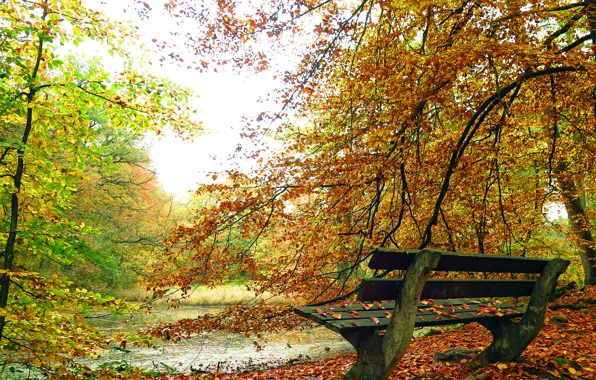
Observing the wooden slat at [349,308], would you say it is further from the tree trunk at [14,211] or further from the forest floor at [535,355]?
the tree trunk at [14,211]

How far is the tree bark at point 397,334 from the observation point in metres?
2.70

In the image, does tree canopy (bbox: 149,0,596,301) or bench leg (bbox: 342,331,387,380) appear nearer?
bench leg (bbox: 342,331,387,380)

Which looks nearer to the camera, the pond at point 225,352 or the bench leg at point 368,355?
the bench leg at point 368,355

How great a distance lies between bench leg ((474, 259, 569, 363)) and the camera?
349 cm

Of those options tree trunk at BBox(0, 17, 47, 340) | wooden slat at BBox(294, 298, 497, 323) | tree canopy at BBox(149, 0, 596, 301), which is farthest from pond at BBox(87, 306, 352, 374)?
wooden slat at BBox(294, 298, 497, 323)

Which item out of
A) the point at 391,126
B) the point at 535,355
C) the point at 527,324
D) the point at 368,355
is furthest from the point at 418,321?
the point at 391,126

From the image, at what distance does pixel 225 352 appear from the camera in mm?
9469

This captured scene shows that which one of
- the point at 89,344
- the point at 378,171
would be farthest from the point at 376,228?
the point at 89,344

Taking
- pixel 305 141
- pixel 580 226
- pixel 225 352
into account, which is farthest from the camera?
pixel 580 226

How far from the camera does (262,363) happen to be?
831cm

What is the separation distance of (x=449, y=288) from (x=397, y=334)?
712mm

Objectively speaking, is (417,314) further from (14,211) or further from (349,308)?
(14,211)

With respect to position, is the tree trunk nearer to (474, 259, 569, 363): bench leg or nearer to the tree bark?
the tree bark

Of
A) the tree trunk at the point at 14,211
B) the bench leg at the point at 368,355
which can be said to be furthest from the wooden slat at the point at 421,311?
the tree trunk at the point at 14,211
